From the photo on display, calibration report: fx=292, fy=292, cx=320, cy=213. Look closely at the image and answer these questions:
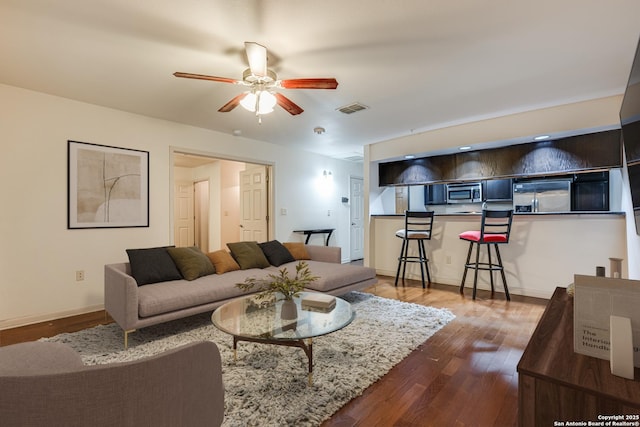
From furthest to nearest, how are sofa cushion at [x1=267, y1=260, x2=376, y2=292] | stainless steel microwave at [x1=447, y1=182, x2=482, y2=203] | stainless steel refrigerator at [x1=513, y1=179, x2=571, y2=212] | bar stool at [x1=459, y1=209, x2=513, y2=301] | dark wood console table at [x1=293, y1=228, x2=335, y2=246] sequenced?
1. stainless steel microwave at [x1=447, y1=182, x2=482, y2=203]
2. dark wood console table at [x1=293, y1=228, x2=335, y2=246]
3. stainless steel refrigerator at [x1=513, y1=179, x2=571, y2=212]
4. bar stool at [x1=459, y1=209, x2=513, y2=301]
5. sofa cushion at [x1=267, y1=260, x2=376, y2=292]

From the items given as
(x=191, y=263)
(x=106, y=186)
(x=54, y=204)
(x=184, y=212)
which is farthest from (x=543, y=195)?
(x=184, y=212)

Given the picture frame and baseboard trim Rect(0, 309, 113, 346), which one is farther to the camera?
the picture frame

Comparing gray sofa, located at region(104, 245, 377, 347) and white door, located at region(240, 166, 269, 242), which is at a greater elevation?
white door, located at region(240, 166, 269, 242)

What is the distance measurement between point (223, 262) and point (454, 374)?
2.51 meters

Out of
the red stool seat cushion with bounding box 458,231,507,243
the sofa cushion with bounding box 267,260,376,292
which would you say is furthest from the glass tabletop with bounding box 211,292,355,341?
the red stool seat cushion with bounding box 458,231,507,243

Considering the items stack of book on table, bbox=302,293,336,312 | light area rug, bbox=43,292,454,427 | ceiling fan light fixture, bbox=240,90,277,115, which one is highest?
ceiling fan light fixture, bbox=240,90,277,115

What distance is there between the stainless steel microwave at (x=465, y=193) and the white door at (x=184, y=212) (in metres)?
6.15

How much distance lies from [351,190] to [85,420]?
6381mm

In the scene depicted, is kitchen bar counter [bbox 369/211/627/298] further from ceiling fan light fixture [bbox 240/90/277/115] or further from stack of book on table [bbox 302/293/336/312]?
ceiling fan light fixture [bbox 240/90/277/115]

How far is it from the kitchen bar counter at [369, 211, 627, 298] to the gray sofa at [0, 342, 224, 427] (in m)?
4.11

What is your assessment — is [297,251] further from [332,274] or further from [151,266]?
[151,266]

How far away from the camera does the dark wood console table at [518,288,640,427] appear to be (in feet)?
2.64

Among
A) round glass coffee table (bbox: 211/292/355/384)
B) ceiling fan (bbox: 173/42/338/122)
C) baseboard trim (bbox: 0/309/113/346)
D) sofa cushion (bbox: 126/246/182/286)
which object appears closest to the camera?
round glass coffee table (bbox: 211/292/355/384)

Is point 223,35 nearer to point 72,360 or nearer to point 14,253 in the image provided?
point 72,360
